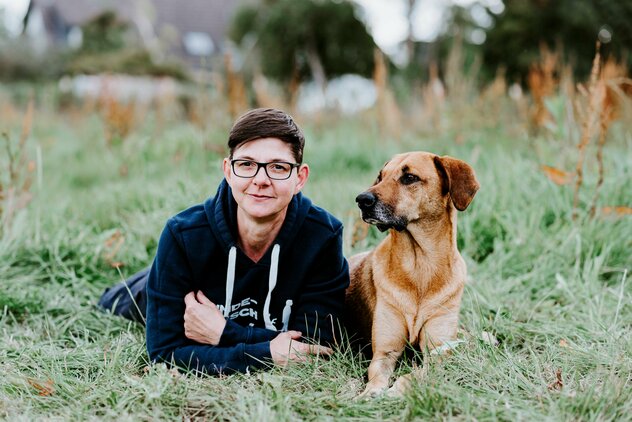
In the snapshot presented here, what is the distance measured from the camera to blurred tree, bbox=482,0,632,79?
15.3 meters

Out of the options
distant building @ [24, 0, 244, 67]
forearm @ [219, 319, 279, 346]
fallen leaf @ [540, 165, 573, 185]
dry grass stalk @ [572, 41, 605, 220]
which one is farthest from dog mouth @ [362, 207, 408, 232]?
distant building @ [24, 0, 244, 67]

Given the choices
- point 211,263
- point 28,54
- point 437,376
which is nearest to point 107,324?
point 211,263

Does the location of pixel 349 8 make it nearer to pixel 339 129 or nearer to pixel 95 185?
pixel 339 129

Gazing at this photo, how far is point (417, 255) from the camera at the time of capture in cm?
299

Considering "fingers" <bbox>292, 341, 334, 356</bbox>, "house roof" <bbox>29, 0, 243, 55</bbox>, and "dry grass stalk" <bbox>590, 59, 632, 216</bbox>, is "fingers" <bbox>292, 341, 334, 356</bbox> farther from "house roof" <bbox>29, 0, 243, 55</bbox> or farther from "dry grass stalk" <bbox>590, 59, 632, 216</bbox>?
"house roof" <bbox>29, 0, 243, 55</bbox>

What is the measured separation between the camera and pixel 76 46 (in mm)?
28578

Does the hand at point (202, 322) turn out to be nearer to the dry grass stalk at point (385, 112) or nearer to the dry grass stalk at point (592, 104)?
the dry grass stalk at point (592, 104)

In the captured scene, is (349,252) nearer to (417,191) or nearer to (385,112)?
(417,191)

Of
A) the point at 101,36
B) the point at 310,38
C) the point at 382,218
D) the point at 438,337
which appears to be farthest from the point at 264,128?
the point at 101,36

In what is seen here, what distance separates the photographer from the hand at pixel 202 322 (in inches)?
114

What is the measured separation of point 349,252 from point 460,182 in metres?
1.56

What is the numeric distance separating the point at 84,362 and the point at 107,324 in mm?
649

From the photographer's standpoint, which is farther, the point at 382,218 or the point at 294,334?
the point at 294,334

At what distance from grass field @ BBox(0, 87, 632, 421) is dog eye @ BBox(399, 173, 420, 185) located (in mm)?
772
